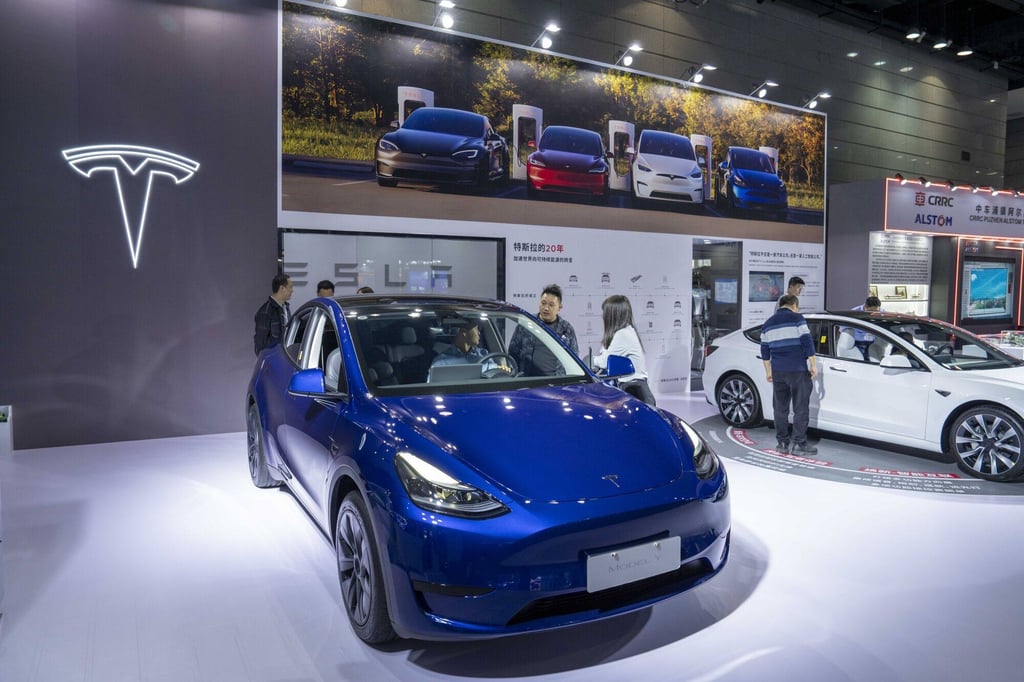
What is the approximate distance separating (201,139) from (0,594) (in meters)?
4.47

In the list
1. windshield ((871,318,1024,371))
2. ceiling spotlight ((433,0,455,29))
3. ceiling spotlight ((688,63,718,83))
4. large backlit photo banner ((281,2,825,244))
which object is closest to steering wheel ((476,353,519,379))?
windshield ((871,318,1024,371))

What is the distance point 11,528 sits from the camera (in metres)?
3.95

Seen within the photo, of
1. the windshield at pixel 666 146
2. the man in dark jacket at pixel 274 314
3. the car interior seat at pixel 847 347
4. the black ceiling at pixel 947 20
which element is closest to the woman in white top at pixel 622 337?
the car interior seat at pixel 847 347

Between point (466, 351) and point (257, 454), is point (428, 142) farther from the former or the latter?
point (466, 351)

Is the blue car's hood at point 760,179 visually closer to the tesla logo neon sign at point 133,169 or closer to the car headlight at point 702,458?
the tesla logo neon sign at point 133,169

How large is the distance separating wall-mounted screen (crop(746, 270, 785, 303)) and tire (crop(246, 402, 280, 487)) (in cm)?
722

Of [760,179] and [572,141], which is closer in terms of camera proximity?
[572,141]

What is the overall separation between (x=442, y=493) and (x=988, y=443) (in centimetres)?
432

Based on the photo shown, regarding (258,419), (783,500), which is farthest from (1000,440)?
(258,419)

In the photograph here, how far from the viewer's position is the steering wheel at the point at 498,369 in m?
3.29

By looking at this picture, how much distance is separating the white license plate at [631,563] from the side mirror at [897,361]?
3.69 m

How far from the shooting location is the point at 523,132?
780cm

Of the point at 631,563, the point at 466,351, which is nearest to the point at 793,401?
the point at 466,351

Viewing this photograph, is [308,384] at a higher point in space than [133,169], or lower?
lower
